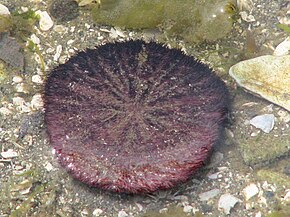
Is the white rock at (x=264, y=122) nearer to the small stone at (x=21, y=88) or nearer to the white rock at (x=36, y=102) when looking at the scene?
the white rock at (x=36, y=102)

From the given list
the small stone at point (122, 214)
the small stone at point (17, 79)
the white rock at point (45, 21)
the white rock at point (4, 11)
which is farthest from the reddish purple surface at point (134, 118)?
the white rock at point (4, 11)

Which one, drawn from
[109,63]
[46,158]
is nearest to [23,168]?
[46,158]

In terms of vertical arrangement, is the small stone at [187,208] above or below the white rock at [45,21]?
below

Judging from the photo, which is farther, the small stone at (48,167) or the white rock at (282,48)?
the white rock at (282,48)

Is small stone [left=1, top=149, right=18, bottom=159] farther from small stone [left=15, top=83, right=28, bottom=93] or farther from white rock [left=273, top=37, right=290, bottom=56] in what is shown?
white rock [left=273, top=37, right=290, bottom=56]

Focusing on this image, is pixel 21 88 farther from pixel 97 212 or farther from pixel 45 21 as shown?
pixel 97 212

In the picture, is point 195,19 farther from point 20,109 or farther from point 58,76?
point 20,109

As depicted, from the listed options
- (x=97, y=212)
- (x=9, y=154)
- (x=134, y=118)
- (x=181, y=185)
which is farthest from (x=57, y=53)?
(x=181, y=185)
